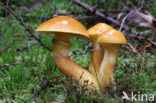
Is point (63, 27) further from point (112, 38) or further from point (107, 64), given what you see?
point (107, 64)

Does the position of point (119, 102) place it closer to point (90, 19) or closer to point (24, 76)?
point (24, 76)

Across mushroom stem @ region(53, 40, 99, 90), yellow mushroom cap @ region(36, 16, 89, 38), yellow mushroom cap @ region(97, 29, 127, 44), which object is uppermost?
yellow mushroom cap @ region(36, 16, 89, 38)

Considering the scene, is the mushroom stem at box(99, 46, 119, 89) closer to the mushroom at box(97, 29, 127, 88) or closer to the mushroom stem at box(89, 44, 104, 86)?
the mushroom at box(97, 29, 127, 88)

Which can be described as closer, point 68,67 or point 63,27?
point 63,27

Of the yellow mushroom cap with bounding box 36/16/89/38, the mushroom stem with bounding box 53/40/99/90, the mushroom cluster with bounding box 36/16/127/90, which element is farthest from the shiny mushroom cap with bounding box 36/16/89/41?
the mushroom stem with bounding box 53/40/99/90

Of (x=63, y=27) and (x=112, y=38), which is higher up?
(x=63, y=27)

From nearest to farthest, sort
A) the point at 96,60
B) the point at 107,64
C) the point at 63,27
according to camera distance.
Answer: the point at 63,27 → the point at 107,64 → the point at 96,60

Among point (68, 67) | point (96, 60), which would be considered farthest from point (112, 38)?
point (68, 67)

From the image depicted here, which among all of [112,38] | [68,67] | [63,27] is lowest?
[68,67]
